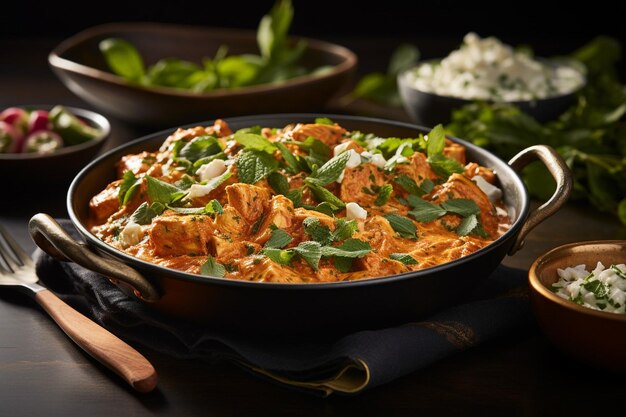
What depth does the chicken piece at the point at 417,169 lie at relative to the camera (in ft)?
11.2

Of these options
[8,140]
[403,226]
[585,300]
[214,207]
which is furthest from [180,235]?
[8,140]

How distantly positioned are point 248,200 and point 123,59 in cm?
277

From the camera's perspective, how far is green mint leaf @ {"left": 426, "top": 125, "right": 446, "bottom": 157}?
358 centimetres

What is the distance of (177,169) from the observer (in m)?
3.53

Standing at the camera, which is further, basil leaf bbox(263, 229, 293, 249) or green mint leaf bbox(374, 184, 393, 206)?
green mint leaf bbox(374, 184, 393, 206)

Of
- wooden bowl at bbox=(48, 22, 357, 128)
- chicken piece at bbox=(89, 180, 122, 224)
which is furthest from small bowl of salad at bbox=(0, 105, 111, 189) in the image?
chicken piece at bbox=(89, 180, 122, 224)

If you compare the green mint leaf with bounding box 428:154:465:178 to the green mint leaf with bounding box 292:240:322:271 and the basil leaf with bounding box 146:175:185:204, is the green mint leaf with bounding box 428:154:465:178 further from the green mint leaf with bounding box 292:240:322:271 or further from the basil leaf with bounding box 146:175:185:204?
the basil leaf with bounding box 146:175:185:204

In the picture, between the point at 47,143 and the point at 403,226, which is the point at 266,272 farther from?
the point at 47,143

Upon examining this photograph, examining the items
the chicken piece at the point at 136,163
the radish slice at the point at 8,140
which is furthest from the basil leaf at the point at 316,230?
the radish slice at the point at 8,140

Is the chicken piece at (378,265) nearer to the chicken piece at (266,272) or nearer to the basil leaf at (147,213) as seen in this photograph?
the chicken piece at (266,272)

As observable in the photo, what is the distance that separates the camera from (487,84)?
507 cm

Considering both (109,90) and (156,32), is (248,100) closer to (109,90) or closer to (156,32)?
(109,90)

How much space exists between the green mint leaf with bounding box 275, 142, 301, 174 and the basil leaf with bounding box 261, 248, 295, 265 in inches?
23.0

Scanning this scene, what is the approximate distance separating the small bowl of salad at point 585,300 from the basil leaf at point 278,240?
77 cm
